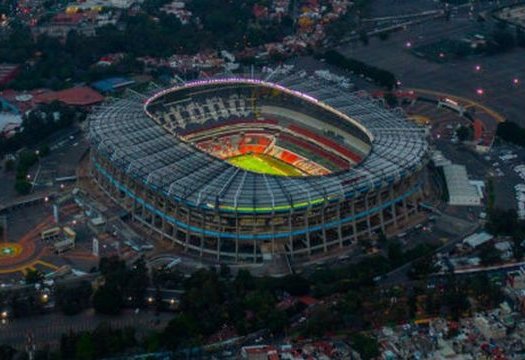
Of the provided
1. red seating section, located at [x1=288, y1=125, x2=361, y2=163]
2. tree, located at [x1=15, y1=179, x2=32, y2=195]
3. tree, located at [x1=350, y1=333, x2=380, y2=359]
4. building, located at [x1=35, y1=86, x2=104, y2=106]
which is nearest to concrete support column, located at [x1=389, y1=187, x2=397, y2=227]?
red seating section, located at [x1=288, y1=125, x2=361, y2=163]

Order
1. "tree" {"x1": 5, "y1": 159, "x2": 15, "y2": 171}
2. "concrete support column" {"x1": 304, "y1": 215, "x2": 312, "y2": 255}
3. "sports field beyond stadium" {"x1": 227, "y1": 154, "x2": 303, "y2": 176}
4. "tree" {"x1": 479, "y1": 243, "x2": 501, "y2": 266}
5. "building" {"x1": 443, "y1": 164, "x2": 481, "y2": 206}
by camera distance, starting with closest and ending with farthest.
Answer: "tree" {"x1": 479, "y1": 243, "x2": 501, "y2": 266}, "concrete support column" {"x1": 304, "y1": 215, "x2": 312, "y2": 255}, "building" {"x1": 443, "y1": 164, "x2": 481, "y2": 206}, "sports field beyond stadium" {"x1": 227, "y1": 154, "x2": 303, "y2": 176}, "tree" {"x1": 5, "y1": 159, "x2": 15, "y2": 171}

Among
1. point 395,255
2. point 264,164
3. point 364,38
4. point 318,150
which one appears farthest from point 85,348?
point 364,38

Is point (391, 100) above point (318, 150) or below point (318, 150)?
below

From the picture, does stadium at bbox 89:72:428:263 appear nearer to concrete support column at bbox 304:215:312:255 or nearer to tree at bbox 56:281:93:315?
concrete support column at bbox 304:215:312:255

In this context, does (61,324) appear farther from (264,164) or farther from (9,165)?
(264,164)

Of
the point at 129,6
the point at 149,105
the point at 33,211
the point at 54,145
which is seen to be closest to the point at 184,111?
the point at 149,105
